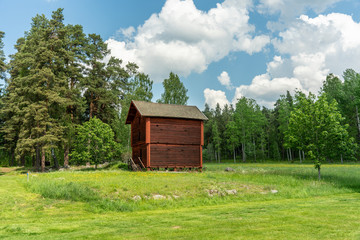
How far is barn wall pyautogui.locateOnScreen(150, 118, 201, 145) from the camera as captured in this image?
34.8m

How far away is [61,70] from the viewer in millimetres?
43031

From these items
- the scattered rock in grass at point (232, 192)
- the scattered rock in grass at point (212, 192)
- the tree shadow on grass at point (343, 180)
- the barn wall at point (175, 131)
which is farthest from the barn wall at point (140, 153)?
the tree shadow on grass at point (343, 180)

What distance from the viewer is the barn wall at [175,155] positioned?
3444 centimetres

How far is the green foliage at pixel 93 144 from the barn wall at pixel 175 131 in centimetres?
862

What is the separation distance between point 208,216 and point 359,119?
58.3 meters

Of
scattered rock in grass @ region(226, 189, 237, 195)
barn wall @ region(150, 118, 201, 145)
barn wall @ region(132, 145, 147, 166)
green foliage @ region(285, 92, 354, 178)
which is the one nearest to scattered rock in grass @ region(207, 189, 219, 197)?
scattered rock in grass @ region(226, 189, 237, 195)

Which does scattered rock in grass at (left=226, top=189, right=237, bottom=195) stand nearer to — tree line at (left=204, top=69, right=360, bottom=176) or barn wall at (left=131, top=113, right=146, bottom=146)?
tree line at (left=204, top=69, right=360, bottom=176)

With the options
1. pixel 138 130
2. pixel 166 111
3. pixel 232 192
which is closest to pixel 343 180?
pixel 232 192

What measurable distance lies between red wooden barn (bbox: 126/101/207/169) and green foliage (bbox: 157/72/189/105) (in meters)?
17.9

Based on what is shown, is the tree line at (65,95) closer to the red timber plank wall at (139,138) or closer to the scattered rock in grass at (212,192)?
the red timber plank wall at (139,138)

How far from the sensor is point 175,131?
117 feet

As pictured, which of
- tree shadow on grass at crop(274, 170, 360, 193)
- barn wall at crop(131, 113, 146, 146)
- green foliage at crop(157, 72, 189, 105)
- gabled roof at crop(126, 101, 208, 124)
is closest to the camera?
tree shadow on grass at crop(274, 170, 360, 193)

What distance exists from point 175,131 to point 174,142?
1388 mm

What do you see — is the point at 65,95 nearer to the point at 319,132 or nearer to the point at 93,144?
the point at 93,144
